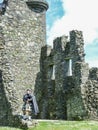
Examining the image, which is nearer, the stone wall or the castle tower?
the stone wall

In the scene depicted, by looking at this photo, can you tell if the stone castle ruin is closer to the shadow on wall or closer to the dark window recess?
the dark window recess

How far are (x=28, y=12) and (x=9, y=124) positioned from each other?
1759 cm

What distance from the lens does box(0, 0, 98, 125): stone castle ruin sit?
134ft

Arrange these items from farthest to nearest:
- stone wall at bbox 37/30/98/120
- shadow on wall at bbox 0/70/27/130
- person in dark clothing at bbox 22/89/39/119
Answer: stone wall at bbox 37/30/98/120 → shadow on wall at bbox 0/70/27/130 → person in dark clothing at bbox 22/89/39/119

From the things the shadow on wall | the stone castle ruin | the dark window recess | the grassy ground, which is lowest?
the grassy ground

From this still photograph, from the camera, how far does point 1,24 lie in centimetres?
4534

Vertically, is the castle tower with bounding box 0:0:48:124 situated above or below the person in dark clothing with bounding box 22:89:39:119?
above

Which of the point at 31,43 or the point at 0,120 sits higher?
the point at 31,43

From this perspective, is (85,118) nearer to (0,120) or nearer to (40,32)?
(0,120)

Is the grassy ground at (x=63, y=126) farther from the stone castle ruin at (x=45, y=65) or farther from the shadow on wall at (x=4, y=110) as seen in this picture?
the stone castle ruin at (x=45, y=65)

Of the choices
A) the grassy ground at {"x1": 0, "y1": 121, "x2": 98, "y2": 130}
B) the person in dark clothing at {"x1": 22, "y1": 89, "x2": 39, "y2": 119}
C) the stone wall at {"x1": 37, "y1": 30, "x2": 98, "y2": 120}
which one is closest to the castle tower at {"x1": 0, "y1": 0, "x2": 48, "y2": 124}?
the stone wall at {"x1": 37, "y1": 30, "x2": 98, "y2": 120}

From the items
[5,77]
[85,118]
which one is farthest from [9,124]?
[85,118]

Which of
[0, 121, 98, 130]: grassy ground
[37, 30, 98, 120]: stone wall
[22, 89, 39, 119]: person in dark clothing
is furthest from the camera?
[37, 30, 98, 120]: stone wall

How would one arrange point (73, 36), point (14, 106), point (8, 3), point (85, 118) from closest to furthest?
1. point (14, 106)
2. point (85, 118)
3. point (73, 36)
4. point (8, 3)
